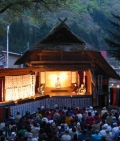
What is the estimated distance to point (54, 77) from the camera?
27781mm

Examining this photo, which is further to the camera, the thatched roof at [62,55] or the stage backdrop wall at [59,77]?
the stage backdrop wall at [59,77]

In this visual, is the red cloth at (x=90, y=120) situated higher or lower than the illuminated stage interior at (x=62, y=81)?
lower

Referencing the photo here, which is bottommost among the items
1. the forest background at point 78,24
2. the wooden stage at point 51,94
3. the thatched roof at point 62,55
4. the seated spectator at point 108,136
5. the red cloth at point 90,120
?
the seated spectator at point 108,136

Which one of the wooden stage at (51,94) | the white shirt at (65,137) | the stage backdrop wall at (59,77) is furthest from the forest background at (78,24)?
the white shirt at (65,137)

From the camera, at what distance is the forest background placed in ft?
207

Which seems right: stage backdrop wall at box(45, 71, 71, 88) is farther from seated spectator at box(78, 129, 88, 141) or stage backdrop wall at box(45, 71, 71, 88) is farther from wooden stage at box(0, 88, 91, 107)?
seated spectator at box(78, 129, 88, 141)

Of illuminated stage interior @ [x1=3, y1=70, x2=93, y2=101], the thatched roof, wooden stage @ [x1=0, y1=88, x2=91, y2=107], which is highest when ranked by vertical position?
the thatched roof

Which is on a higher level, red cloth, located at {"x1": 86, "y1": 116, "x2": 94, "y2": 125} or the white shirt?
red cloth, located at {"x1": 86, "y1": 116, "x2": 94, "y2": 125}

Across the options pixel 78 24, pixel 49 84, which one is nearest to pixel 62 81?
pixel 49 84

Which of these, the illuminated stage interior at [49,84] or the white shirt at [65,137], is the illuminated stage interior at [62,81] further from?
the white shirt at [65,137]

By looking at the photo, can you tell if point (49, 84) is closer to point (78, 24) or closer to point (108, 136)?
point (108, 136)

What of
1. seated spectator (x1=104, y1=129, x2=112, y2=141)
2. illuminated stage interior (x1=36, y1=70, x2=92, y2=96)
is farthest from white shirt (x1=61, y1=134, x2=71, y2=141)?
illuminated stage interior (x1=36, y1=70, x2=92, y2=96)

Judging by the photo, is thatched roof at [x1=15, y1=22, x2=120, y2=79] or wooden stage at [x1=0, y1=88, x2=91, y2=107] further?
thatched roof at [x1=15, y1=22, x2=120, y2=79]

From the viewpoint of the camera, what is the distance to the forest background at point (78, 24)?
63.1m
